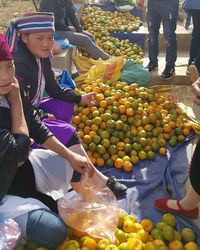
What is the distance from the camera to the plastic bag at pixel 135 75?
4.88 metres

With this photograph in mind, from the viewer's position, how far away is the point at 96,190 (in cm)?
270

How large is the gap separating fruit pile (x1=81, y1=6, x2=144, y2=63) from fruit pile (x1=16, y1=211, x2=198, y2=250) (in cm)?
420

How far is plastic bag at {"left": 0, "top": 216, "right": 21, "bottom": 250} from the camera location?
Result: 1821 millimetres

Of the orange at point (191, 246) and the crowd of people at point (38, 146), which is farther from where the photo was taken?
the orange at point (191, 246)

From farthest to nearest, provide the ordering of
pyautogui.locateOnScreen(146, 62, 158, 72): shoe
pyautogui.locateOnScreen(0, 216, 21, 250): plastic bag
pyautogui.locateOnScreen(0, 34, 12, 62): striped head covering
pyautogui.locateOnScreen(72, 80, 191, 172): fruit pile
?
pyautogui.locateOnScreen(146, 62, 158, 72): shoe
pyautogui.locateOnScreen(72, 80, 191, 172): fruit pile
pyautogui.locateOnScreen(0, 34, 12, 62): striped head covering
pyautogui.locateOnScreen(0, 216, 21, 250): plastic bag

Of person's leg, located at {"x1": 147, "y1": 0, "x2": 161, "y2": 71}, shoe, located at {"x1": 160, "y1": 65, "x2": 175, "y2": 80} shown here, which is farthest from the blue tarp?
person's leg, located at {"x1": 147, "y1": 0, "x2": 161, "y2": 71}

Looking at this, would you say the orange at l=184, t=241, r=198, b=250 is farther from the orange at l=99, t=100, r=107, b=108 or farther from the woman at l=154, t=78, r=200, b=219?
the orange at l=99, t=100, r=107, b=108

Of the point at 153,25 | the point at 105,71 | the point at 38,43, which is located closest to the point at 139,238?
the point at 38,43

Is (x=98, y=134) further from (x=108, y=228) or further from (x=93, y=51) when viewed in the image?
(x=93, y=51)

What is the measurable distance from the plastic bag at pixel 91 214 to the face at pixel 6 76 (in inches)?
34.3

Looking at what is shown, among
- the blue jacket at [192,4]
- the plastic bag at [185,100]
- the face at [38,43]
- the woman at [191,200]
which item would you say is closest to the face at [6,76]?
the face at [38,43]

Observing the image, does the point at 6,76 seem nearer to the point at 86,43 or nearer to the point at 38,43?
the point at 38,43

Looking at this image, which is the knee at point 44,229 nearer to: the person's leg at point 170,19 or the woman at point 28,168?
the woman at point 28,168

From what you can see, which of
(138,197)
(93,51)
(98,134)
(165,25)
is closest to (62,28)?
(93,51)
